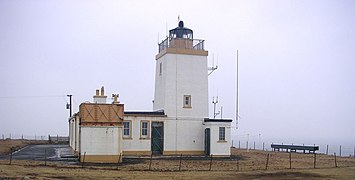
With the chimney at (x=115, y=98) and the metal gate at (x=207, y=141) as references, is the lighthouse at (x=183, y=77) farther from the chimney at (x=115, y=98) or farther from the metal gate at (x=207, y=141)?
the chimney at (x=115, y=98)

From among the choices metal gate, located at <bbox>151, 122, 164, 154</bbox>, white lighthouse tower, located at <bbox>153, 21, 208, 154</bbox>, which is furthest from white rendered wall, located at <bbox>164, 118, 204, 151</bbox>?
metal gate, located at <bbox>151, 122, 164, 154</bbox>

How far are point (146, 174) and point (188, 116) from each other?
15.3m

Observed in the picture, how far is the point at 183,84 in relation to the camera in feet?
118

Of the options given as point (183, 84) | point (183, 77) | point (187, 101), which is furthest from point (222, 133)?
point (183, 77)

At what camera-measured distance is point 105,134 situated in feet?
94.2

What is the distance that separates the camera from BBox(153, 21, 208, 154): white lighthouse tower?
1401 inches

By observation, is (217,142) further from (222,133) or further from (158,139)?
(158,139)

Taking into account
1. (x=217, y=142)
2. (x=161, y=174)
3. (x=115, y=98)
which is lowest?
(x=161, y=174)

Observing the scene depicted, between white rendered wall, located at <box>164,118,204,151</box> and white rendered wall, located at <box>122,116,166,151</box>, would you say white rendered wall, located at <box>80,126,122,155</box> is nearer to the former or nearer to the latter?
white rendered wall, located at <box>122,116,166,151</box>

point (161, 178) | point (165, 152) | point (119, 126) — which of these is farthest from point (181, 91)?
point (161, 178)

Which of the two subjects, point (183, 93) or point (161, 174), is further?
point (183, 93)

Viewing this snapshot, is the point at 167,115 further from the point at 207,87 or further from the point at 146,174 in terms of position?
the point at 146,174

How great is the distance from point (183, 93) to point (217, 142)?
4580mm

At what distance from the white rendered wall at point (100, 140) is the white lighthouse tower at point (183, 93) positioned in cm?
711
